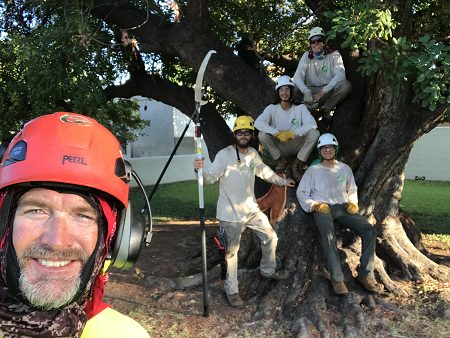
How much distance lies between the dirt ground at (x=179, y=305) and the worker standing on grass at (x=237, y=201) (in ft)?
0.95

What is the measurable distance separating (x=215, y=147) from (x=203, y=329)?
3.63 meters

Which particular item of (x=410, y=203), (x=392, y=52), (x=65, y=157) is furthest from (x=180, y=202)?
(x=65, y=157)

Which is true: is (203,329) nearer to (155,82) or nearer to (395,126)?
(395,126)

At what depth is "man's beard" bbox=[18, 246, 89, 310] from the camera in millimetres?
1337

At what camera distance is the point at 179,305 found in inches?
229

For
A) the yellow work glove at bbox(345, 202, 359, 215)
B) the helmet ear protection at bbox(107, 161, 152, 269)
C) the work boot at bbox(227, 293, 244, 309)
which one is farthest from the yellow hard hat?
the helmet ear protection at bbox(107, 161, 152, 269)

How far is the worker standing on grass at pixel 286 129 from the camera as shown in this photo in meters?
5.90

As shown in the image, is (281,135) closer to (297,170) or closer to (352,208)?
(297,170)

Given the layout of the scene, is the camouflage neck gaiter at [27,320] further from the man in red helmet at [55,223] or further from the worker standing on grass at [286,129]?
Answer: the worker standing on grass at [286,129]

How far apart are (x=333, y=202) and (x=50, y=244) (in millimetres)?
4870

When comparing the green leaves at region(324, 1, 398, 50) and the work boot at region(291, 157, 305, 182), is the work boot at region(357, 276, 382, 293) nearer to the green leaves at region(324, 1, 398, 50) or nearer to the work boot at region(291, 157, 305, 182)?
the work boot at region(291, 157, 305, 182)

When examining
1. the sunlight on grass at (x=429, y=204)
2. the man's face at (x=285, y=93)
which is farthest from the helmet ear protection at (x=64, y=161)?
the sunlight on grass at (x=429, y=204)

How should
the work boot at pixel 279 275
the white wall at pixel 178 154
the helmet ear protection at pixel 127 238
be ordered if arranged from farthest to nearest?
1. the white wall at pixel 178 154
2. the work boot at pixel 279 275
3. the helmet ear protection at pixel 127 238

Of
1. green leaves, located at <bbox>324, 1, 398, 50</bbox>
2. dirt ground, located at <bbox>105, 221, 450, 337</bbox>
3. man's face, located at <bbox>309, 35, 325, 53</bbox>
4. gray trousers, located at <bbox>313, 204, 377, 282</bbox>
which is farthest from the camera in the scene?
man's face, located at <bbox>309, 35, 325, 53</bbox>
